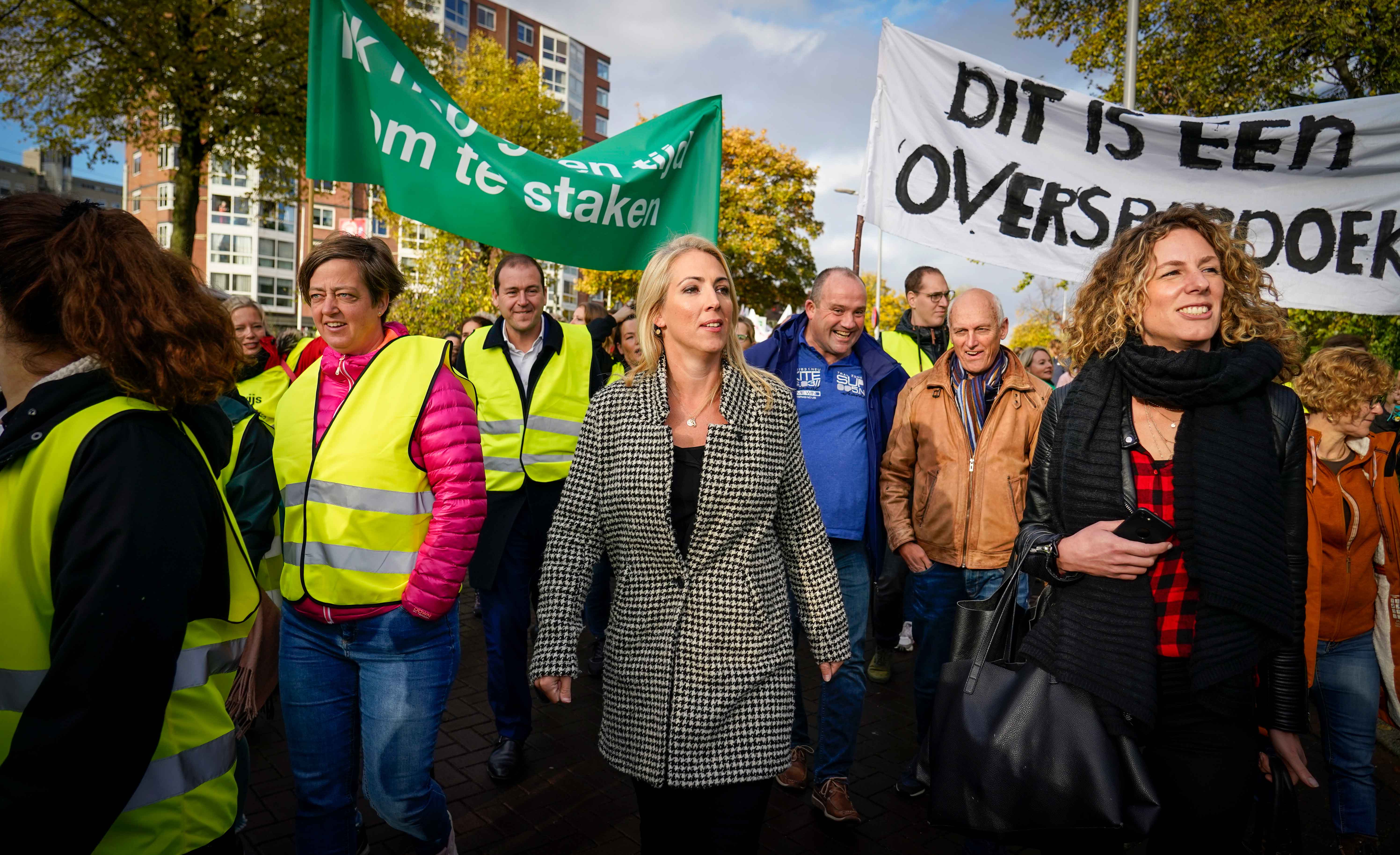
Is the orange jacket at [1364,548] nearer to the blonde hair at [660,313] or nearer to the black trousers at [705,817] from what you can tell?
the blonde hair at [660,313]

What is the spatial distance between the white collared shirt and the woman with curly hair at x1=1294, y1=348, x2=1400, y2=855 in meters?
3.53

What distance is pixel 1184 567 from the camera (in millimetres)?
2311

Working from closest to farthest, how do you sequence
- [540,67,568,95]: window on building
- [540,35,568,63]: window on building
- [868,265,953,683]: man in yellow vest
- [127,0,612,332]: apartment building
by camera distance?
[868,265,953,683]: man in yellow vest
[127,0,612,332]: apartment building
[540,35,568,63]: window on building
[540,67,568,95]: window on building

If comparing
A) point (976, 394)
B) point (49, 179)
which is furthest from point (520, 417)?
point (49, 179)

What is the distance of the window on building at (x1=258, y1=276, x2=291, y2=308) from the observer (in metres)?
61.0

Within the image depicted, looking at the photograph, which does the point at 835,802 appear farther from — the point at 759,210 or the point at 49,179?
the point at 49,179

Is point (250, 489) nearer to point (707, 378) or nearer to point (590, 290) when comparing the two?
point (707, 378)

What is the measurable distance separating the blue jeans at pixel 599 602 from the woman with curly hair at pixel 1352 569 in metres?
3.85

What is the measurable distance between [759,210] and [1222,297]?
3418 cm

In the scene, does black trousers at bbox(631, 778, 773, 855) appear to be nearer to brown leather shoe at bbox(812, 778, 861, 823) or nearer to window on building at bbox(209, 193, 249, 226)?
brown leather shoe at bbox(812, 778, 861, 823)

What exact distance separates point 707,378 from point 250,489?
145cm

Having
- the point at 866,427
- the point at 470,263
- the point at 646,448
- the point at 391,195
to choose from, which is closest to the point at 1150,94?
the point at 866,427

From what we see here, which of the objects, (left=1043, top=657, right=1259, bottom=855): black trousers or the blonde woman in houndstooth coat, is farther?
the blonde woman in houndstooth coat

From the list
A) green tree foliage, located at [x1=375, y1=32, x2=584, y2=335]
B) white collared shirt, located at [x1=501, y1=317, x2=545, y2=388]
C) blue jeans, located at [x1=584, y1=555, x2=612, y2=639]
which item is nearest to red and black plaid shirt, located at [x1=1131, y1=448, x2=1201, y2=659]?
→ white collared shirt, located at [x1=501, y1=317, x2=545, y2=388]
